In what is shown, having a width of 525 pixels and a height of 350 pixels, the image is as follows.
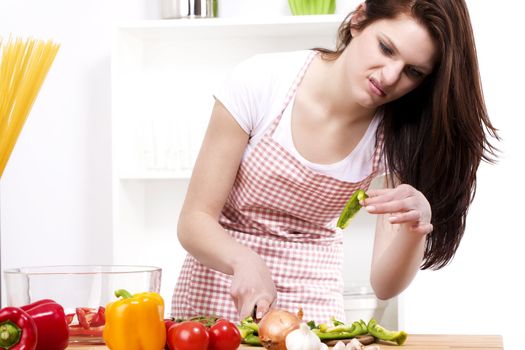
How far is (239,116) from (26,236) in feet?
5.74

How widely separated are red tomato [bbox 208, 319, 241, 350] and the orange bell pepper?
7 cm

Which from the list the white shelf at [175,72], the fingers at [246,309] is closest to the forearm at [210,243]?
the fingers at [246,309]

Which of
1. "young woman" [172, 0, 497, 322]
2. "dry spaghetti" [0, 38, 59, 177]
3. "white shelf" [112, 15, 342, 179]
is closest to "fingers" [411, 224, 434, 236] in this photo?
"young woman" [172, 0, 497, 322]

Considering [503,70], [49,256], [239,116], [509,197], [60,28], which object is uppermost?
[60,28]

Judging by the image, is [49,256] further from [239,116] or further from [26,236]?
[239,116]

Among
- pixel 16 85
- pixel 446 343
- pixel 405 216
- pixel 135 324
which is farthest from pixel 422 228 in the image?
pixel 16 85

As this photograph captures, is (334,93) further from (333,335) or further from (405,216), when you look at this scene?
(333,335)

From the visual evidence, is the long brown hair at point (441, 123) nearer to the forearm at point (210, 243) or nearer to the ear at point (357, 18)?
the ear at point (357, 18)

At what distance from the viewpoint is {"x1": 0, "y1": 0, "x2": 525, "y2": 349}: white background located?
9.52 ft

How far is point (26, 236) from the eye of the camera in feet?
10.4

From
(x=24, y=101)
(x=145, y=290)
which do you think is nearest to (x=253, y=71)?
(x=24, y=101)

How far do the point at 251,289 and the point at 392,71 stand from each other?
0.47 m

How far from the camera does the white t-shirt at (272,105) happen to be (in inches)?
66.2

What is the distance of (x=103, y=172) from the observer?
3.09 meters
